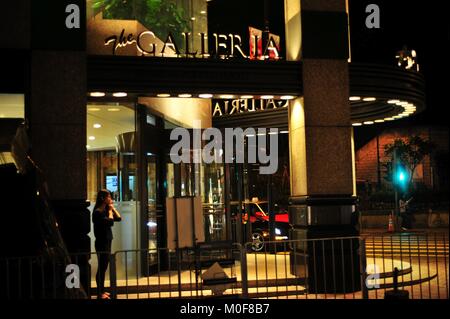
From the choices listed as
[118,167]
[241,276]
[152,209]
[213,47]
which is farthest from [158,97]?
[241,276]

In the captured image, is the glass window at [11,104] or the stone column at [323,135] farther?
the stone column at [323,135]

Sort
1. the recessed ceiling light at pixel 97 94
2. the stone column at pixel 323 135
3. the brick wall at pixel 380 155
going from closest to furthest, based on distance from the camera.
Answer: the recessed ceiling light at pixel 97 94
the stone column at pixel 323 135
the brick wall at pixel 380 155

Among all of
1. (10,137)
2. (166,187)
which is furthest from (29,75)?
(166,187)

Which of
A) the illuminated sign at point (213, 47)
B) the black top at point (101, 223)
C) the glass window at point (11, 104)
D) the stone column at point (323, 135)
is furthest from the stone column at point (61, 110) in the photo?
the stone column at point (323, 135)

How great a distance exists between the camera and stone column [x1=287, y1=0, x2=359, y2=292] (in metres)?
10.6

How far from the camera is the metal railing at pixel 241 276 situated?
300 inches

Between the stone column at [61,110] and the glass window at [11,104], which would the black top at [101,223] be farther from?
the glass window at [11,104]

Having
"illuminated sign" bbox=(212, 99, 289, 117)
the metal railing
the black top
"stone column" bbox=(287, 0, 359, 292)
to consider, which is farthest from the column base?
"illuminated sign" bbox=(212, 99, 289, 117)

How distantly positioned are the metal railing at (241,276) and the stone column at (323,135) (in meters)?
0.14

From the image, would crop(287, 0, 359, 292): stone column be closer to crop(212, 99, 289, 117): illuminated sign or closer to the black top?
the black top

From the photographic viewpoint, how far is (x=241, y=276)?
866 cm

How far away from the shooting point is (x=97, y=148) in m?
12.6
